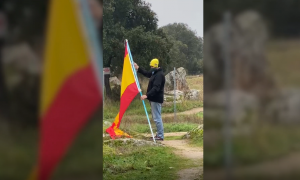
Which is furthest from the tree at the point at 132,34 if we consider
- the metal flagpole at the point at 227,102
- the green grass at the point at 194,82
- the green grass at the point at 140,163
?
the metal flagpole at the point at 227,102

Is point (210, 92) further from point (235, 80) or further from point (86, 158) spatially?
point (86, 158)

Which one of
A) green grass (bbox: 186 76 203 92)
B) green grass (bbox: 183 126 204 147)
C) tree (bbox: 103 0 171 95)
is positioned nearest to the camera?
green grass (bbox: 183 126 204 147)

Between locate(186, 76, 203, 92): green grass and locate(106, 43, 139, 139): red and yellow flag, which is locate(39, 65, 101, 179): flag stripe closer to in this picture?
locate(106, 43, 139, 139): red and yellow flag

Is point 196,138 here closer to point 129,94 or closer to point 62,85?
point 129,94

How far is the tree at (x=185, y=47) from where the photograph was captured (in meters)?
18.3

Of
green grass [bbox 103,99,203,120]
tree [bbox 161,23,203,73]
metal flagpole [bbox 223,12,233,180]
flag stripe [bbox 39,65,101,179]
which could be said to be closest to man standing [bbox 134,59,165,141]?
metal flagpole [bbox 223,12,233,180]

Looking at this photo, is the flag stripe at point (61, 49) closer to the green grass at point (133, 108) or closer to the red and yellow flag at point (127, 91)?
the red and yellow flag at point (127, 91)

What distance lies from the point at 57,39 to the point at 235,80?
126cm

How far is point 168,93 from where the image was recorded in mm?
15781

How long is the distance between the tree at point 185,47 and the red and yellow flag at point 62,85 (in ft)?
49.6

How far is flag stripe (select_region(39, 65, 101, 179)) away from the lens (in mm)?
2535

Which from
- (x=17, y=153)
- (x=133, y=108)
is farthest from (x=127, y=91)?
(x=133, y=108)

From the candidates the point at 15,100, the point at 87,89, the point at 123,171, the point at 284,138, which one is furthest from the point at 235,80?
the point at 123,171

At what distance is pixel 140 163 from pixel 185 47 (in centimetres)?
1512
